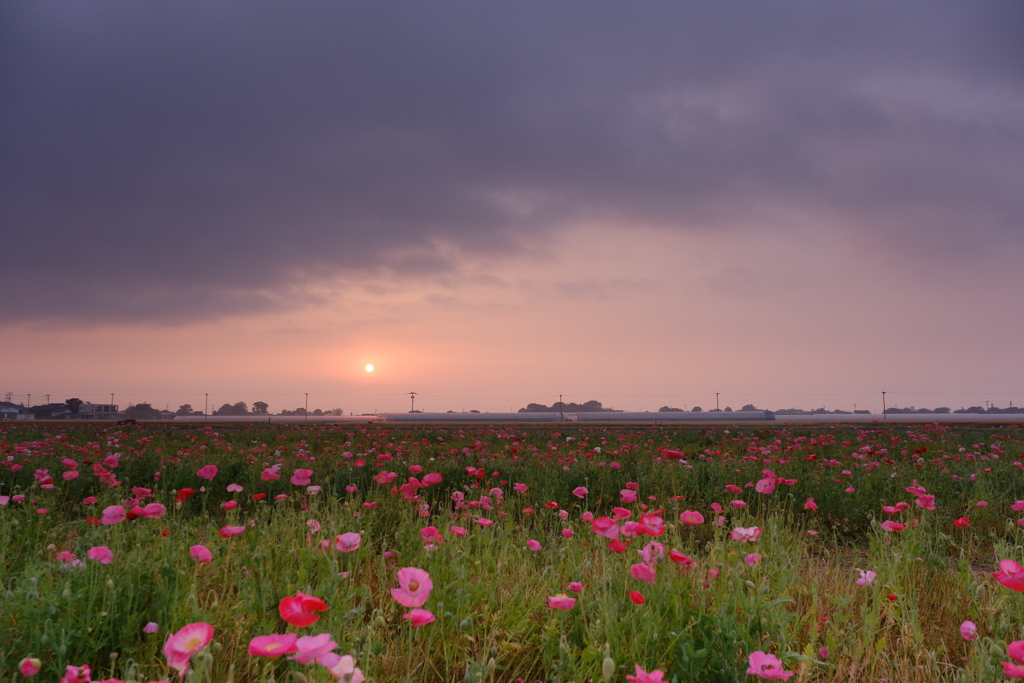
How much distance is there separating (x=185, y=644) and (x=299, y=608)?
0.39 metres

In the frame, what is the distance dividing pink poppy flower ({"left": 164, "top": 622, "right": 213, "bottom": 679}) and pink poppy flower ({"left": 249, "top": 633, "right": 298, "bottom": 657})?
0.22 metres

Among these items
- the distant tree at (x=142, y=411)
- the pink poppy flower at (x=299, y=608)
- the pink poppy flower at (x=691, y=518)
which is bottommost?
the distant tree at (x=142, y=411)

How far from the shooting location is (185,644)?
180 cm

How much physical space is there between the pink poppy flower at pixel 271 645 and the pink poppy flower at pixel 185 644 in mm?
222

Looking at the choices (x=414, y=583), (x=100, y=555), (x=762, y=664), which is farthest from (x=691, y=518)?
(x=100, y=555)

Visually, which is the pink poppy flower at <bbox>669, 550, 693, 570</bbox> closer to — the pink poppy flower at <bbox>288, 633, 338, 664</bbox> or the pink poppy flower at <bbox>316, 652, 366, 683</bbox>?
the pink poppy flower at <bbox>316, 652, 366, 683</bbox>

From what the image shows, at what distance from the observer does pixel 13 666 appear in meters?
2.52

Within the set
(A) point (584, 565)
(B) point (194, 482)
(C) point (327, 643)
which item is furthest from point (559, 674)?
(B) point (194, 482)

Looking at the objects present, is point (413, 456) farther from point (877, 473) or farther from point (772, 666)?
point (772, 666)

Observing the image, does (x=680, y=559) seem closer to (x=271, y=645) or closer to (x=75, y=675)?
(x=271, y=645)

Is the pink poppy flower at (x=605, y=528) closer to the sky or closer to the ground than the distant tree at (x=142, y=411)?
closer to the sky

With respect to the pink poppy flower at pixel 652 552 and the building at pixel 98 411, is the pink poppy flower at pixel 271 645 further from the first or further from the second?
the building at pixel 98 411

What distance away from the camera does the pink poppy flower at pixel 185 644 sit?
5.73 feet

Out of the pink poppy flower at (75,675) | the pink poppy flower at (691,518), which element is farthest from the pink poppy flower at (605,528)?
the pink poppy flower at (75,675)
